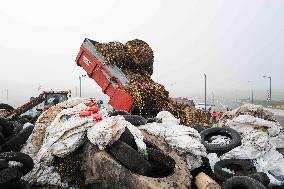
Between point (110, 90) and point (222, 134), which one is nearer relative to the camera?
point (222, 134)

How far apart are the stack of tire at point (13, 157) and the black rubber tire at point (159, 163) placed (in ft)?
6.86

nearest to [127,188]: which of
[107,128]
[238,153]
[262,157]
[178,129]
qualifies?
[107,128]

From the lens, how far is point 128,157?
5.19m

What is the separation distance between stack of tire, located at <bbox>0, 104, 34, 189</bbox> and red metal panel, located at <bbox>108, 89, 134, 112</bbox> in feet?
11.0

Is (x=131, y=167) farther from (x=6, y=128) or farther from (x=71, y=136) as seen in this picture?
(x=6, y=128)

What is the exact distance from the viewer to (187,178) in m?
5.47

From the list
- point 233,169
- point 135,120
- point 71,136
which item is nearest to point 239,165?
point 233,169

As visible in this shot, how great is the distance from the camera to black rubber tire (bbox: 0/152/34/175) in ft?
18.4

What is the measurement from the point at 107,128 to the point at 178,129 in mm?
1851

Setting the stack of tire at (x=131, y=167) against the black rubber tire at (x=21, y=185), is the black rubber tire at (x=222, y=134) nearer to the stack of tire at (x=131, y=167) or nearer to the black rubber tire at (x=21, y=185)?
the stack of tire at (x=131, y=167)

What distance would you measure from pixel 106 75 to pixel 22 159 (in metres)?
5.28

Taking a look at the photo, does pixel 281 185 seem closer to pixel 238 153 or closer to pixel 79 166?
pixel 238 153

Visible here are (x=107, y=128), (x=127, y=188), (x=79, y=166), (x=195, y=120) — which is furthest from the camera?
(x=195, y=120)

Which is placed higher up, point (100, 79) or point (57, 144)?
point (100, 79)
